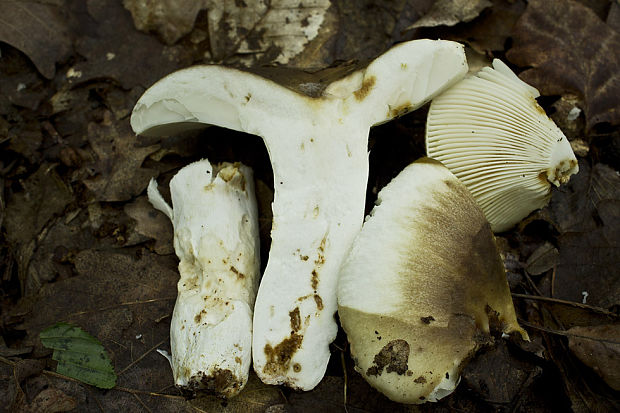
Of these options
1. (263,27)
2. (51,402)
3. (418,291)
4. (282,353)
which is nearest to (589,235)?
(418,291)

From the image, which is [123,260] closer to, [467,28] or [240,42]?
[240,42]

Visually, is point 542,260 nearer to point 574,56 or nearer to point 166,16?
point 574,56

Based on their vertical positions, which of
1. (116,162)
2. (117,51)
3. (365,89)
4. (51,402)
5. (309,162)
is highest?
(365,89)

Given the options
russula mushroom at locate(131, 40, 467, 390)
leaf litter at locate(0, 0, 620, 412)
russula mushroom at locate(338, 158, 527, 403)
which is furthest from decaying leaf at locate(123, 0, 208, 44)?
russula mushroom at locate(338, 158, 527, 403)

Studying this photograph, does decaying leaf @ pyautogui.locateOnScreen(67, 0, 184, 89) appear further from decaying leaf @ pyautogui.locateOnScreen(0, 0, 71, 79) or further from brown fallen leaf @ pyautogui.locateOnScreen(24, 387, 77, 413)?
brown fallen leaf @ pyautogui.locateOnScreen(24, 387, 77, 413)

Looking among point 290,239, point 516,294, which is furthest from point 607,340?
point 290,239

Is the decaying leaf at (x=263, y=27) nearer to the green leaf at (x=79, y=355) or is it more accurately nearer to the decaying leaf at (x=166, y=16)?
the decaying leaf at (x=166, y=16)
